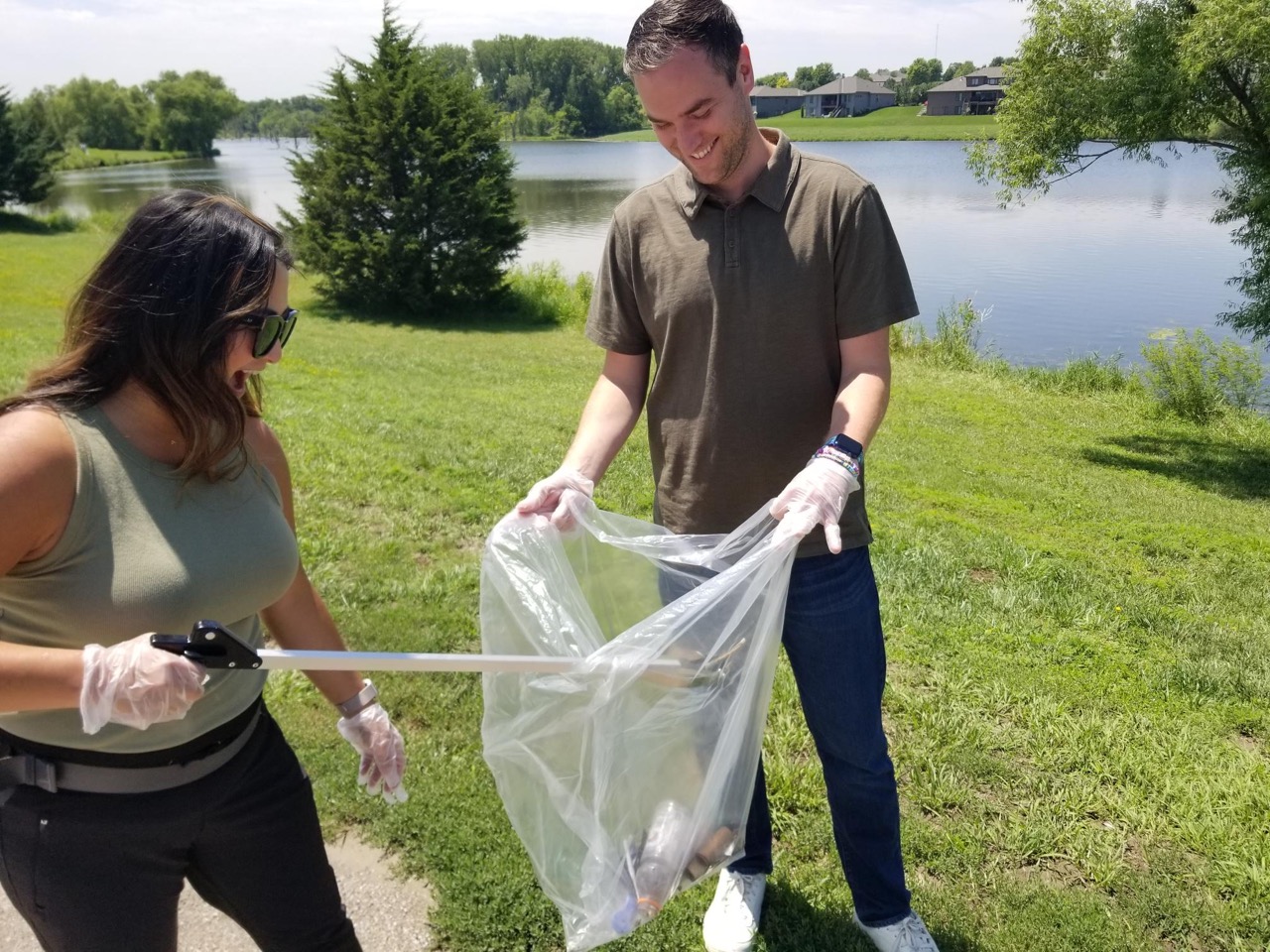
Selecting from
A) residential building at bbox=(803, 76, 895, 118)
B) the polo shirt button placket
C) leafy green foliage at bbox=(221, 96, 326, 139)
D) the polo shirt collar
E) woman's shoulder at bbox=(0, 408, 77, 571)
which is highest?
leafy green foliage at bbox=(221, 96, 326, 139)

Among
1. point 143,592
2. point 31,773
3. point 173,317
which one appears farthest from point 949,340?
point 31,773

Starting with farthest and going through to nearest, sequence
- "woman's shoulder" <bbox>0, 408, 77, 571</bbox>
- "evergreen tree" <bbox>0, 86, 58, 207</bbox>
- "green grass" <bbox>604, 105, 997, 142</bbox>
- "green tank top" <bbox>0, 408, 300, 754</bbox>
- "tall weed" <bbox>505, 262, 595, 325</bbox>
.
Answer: "green grass" <bbox>604, 105, 997, 142</bbox> < "evergreen tree" <bbox>0, 86, 58, 207</bbox> < "tall weed" <bbox>505, 262, 595, 325</bbox> < "green tank top" <bbox>0, 408, 300, 754</bbox> < "woman's shoulder" <bbox>0, 408, 77, 571</bbox>

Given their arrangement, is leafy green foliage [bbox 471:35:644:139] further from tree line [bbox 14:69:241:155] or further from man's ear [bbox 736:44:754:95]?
man's ear [bbox 736:44:754:95]

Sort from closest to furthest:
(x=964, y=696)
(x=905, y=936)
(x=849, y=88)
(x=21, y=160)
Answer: (x=905, y=936)
(x=964, y=696)
(x=21, y=160)
(x=849, y=88)

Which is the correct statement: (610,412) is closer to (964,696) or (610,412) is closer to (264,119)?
(964,696)

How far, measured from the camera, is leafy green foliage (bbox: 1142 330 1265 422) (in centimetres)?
1184

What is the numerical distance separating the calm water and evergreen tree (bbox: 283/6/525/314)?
179 centimetres

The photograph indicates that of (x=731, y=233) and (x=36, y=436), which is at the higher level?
(x=731, y=233)

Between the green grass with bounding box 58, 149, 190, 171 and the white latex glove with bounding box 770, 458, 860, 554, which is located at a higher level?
the green grass with bounding box 58, 149, 190, 171

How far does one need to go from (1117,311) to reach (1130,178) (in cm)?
2181

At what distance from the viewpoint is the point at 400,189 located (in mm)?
19609

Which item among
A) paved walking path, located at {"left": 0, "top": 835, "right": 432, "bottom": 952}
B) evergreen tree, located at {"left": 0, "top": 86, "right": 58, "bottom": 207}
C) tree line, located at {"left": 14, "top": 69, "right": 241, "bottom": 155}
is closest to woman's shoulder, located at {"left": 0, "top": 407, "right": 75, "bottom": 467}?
paved walking path, located at {"left": 0, "top": 835, "right": 432, "bottom": 952}

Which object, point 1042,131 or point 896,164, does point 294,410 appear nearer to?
point 1042,131

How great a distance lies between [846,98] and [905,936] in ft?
276
